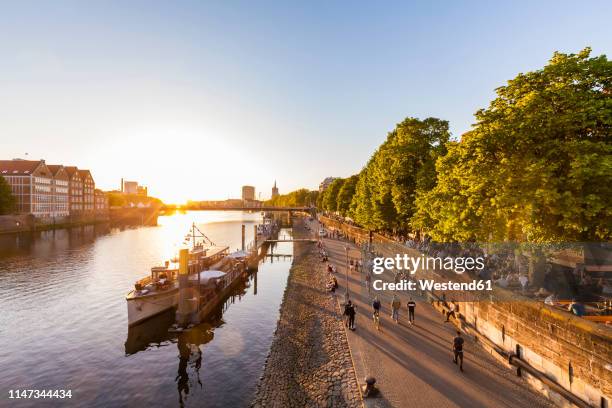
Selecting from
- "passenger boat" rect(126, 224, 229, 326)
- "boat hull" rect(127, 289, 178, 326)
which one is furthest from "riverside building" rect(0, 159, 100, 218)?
"boat hull" rect(127, 289, 178, 326)

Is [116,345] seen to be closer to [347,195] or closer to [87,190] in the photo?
[347,195]

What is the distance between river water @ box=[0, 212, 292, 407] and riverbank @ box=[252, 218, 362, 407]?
119cm

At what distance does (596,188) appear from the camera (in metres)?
14.8

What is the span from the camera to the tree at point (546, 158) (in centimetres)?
1500

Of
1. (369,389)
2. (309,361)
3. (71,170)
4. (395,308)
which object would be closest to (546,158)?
(395,308)

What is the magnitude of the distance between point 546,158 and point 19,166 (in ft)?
438

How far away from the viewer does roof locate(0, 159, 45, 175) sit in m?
103

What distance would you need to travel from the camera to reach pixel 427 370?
1594cm

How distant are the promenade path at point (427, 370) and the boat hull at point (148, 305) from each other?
16457 millimetres

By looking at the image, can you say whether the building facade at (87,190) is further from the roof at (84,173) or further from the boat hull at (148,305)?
the boat hull at (148,305)

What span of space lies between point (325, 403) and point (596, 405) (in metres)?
10.0

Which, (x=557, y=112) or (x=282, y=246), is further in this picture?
(x=282, y=246)

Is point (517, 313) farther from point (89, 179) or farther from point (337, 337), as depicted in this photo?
point (89, 179)

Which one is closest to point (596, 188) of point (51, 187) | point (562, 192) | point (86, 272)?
point (562, 192)
